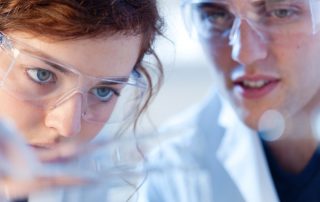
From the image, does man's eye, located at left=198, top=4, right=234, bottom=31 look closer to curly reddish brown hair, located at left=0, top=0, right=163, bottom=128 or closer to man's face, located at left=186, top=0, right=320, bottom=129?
man's face, located at left=186, top=0, right=320, bottom=129

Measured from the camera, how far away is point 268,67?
1221mm

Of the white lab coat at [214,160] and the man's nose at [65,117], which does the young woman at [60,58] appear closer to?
the man's nose at [65,117]

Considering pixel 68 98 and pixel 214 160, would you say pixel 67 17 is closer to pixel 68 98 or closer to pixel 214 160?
pixel 68 98

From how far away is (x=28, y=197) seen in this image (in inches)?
34.9

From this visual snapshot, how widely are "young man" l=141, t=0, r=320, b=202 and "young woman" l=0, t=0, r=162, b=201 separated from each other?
0.23 metres

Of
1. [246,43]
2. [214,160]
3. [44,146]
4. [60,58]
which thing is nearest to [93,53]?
[60,58]

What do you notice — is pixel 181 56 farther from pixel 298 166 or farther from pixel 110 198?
pixel 110 198

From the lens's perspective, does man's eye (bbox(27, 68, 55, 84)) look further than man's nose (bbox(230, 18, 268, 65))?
No

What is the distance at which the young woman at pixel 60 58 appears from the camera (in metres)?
0.95

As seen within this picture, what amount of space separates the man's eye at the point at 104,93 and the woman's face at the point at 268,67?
27 centimetres

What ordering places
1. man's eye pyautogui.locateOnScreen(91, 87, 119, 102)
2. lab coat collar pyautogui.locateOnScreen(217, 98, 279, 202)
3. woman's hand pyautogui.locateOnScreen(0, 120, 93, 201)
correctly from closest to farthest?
woman's hand pyautogui.locateOnScreen(0, 120, 93, 201)
man's eye pyautogui.locateOnScreen(91, 87, 119, 102)
lab coat collar pyautogui.locateOnScreen(217, 98, 279, 202)

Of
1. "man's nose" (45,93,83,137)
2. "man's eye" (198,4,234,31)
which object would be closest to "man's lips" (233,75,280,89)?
"man's eye" (198,4,234,31)

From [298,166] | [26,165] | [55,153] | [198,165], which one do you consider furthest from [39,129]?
[298,166]

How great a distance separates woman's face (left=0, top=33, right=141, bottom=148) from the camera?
95cm
